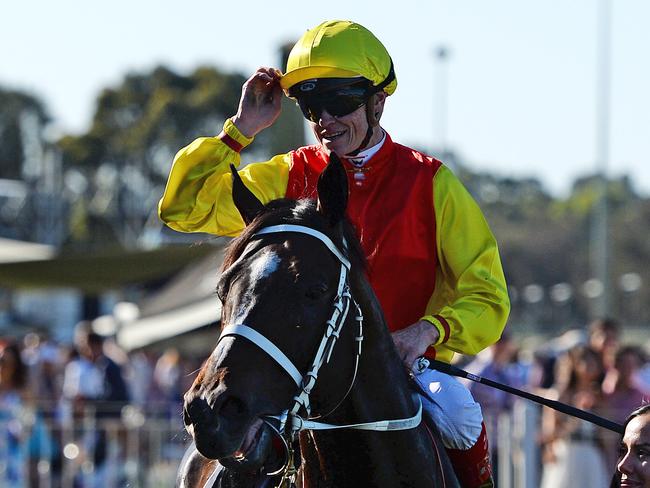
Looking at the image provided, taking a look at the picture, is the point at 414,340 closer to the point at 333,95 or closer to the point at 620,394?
the point at 333,95

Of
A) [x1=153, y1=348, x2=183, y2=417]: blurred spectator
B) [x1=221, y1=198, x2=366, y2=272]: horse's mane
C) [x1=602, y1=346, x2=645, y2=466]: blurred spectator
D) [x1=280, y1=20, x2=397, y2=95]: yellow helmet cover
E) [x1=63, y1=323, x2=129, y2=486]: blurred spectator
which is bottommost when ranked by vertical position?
[x1=153, y1=348, x2=183, y2=417]: blurred spectator

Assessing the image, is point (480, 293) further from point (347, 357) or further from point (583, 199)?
point (583, 199)

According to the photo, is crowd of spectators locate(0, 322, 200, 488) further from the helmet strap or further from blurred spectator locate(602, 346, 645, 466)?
the helmet strap

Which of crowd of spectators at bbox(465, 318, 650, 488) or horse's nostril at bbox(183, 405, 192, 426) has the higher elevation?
horse's nostril at bbox(183, 405, 192, 426)

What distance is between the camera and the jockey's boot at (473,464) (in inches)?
169

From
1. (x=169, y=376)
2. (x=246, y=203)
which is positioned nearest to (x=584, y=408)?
(x=246, y=203)

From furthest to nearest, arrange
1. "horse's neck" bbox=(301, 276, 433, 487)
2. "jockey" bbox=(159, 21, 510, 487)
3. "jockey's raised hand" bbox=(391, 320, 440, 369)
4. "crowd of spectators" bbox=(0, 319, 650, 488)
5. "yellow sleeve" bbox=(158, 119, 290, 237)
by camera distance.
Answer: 1. "crowd of spectators" bbox=(0, 319, 650, 488)
2. "yellow sleeve" bbox=(158, 119, 290, 237)
3. "jockey" bbox=(159, 21, 510, 487)
4. "jockey's raised hand" bbox=(391, 320, 440, 369)
5. "horse's neck" bbox=(301, 276, 433, 487)

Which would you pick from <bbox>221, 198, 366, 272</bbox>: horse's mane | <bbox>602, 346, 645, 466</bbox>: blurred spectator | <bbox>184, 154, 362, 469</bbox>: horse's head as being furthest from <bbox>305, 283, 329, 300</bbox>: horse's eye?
<bbox>602, 346, 645, 466</bbox>: blurred spectator

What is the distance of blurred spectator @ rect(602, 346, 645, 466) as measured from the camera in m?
10.6

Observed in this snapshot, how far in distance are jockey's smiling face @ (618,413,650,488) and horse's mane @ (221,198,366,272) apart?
1.18 m

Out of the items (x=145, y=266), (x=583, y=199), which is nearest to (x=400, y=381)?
(x=145, y=266)

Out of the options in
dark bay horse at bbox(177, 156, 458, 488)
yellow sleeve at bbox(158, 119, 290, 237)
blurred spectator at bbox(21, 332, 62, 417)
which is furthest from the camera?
blurred spectator at bbox(21, 332, 62, 417)

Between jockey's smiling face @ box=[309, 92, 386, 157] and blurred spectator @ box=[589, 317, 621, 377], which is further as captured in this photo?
blurred spectator @ box=[589, 317, 621, 377]

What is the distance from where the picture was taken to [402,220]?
4.41 m
